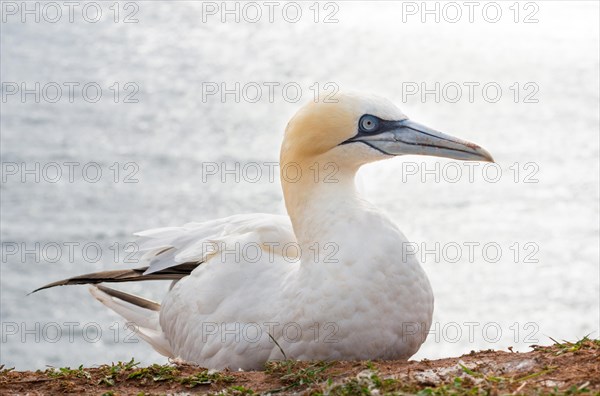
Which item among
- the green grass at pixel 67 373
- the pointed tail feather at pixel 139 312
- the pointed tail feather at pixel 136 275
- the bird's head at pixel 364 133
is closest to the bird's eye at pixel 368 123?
the bird's head at pixel 364 133

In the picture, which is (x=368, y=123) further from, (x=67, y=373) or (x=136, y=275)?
(x=67, y=373)

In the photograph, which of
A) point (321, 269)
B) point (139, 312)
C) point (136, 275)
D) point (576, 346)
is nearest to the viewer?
point (576, 346)

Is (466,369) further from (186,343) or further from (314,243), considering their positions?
(186,343)

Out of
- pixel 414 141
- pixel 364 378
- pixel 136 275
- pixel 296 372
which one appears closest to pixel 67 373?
pixel 296 372

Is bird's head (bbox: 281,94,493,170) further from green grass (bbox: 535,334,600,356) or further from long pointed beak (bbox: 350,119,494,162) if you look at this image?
green grass (bbox: 535,334,600,356)

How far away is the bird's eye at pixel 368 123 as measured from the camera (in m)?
6.46

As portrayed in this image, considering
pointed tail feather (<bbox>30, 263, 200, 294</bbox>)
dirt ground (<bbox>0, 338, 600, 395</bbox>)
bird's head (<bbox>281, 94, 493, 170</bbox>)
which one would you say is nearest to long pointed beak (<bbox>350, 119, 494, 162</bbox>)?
bird's head (<bbox>281, 94, 493, 170</bbox>)

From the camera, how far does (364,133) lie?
647cm

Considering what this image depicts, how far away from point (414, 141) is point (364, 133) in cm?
30

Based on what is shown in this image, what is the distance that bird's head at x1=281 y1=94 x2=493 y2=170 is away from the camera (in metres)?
6.43

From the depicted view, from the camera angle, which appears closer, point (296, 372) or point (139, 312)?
point (296, 372)

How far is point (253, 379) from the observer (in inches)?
225

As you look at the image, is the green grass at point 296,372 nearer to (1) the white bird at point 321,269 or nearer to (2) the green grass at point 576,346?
(1) the white bird at point 321,269

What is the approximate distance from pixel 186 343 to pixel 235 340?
0.61 meters
